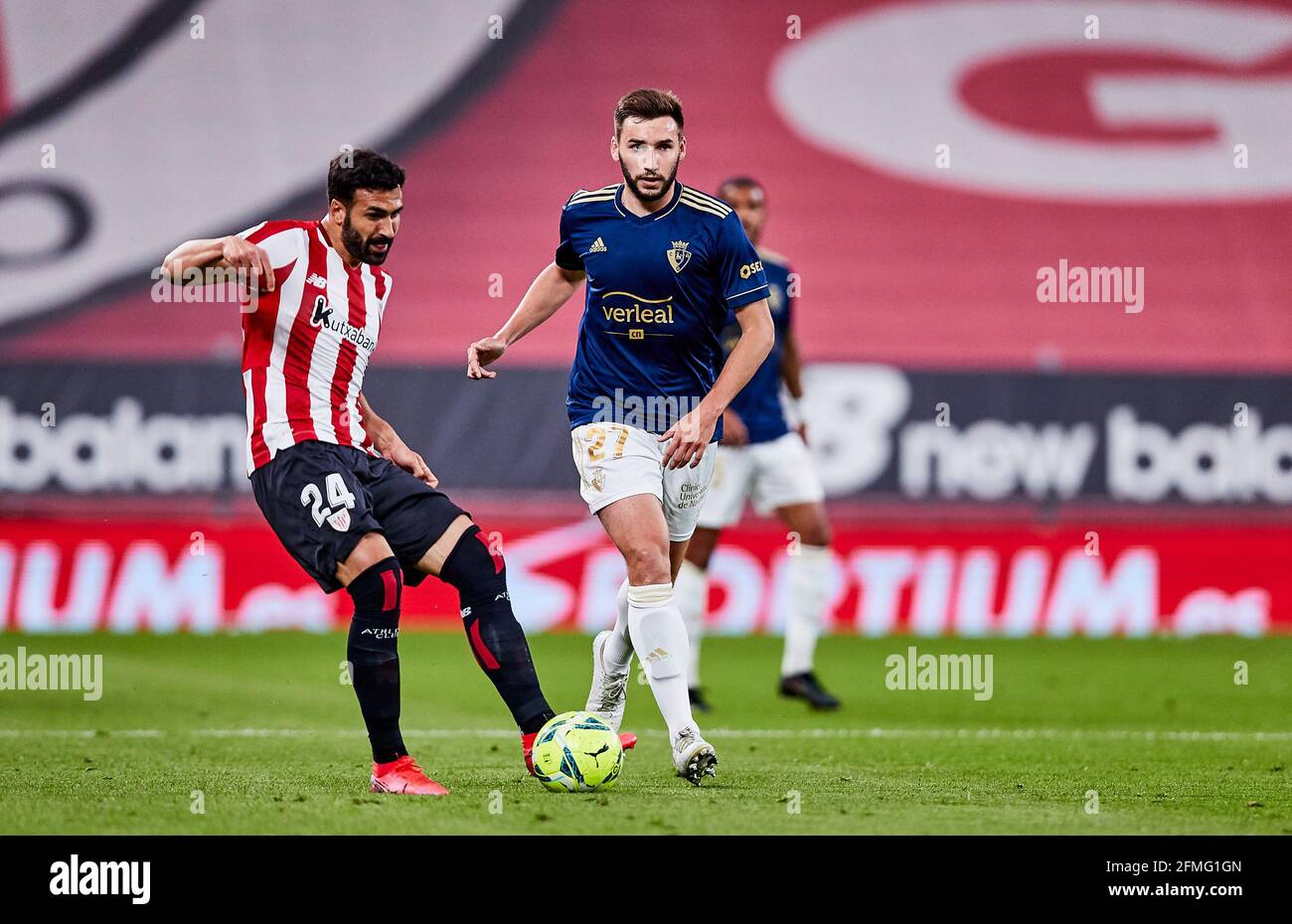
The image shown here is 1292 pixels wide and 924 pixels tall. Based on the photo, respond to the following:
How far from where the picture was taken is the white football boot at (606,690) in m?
6.30

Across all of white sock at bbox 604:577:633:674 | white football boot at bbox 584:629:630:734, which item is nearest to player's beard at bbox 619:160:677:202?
white sock at bbox 604:577:633:674

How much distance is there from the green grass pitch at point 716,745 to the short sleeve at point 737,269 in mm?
1645

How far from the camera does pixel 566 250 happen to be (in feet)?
20.3

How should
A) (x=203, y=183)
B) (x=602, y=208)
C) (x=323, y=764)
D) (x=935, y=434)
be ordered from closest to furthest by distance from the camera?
(x=602, y=208)
(x=323, y=764)
(x=935, y=434)
(x=203, y=183)

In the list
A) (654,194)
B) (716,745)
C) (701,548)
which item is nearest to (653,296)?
(654,194)

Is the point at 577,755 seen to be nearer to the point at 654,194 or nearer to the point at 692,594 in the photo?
the point at 654,194

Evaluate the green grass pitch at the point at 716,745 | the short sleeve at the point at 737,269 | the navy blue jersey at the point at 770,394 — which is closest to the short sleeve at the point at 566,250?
the short sleeve at the point at 737,269

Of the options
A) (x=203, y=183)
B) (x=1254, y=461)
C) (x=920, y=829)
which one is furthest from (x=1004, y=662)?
(x=203, y=183)

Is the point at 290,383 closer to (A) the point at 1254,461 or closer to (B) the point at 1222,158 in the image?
(A) the point at 1254,461

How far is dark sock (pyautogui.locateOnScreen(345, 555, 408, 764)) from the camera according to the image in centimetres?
553

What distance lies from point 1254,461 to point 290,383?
9425 mm

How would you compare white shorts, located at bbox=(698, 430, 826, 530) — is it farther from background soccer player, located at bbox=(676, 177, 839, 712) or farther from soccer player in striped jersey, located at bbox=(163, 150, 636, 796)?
soccer player in striped jersey, located at bbox=(163, 150, 636, 796)

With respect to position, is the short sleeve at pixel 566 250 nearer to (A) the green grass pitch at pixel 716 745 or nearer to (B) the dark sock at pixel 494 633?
(B) the dark sock at pixel 494 633
